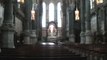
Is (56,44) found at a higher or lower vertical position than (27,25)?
lower

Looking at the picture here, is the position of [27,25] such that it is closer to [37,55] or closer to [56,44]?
[56,44]

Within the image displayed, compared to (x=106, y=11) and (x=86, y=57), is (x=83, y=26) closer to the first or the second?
(x=106, y=11)

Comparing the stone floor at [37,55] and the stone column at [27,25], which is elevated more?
the stone column at [27,25]

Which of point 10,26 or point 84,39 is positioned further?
point 84,39

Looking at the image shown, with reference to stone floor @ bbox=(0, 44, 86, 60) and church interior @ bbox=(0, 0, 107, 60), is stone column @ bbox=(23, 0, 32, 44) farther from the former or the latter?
stone floor @ bbox=(0, 44, 86, 60)

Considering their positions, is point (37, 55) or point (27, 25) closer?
point (37, 55)

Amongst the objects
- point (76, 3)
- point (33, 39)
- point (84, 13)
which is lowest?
point (33, 39)

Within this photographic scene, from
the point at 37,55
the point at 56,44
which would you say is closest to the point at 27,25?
the point at 56,44

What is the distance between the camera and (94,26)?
117 ft

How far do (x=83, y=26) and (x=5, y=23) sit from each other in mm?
14049

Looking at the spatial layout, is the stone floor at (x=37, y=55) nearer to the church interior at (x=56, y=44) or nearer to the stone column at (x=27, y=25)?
the church interior at (x=56, y=44)

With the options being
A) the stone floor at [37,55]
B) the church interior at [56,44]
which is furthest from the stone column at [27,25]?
the stone floor at [37,55]

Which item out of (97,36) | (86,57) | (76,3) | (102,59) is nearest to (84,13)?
(97,36)

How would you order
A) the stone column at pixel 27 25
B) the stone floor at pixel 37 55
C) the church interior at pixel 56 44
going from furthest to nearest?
the stone column at pixel 27 25
the church interior at pixel 56 44
the stone floor at pixel 37 55
